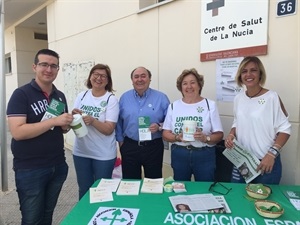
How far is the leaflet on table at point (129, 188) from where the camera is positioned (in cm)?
192

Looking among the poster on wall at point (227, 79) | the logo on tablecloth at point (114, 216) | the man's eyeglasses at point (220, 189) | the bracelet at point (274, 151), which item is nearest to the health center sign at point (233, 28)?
the poster on wall at point (227, 79)

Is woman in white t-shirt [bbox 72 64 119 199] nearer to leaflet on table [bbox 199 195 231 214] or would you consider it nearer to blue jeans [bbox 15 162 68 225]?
blue jeans [bbox 15 162 68 225]

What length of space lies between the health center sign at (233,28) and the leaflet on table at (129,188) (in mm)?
1892

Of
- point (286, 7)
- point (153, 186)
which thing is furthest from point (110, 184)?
point (286, 7)

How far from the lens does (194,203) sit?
1752mm

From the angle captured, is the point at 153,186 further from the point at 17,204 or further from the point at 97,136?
the point at 17,204

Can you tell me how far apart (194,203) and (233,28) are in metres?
2.13

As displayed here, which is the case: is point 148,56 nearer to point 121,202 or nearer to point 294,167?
point 294,167

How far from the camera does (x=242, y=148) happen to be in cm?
219

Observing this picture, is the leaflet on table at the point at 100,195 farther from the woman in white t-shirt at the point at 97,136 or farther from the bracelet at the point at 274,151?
the bracelet at the point at 274,151

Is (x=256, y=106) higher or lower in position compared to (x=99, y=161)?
higher

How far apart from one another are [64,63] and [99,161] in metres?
4.75

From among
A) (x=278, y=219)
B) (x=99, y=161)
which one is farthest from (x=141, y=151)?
(x=278, y=219)

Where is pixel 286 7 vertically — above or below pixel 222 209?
above
